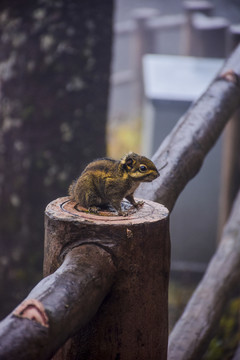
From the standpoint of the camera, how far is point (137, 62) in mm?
9734

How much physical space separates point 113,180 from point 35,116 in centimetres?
201

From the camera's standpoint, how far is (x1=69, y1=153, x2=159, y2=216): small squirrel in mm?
1652

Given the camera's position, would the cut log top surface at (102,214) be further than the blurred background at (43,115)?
No

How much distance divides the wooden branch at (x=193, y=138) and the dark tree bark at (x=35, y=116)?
1.27 meters

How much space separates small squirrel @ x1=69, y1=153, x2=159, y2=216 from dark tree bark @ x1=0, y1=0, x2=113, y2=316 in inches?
74.7

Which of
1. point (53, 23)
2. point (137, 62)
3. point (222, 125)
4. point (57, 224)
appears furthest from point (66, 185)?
point (137, 62)

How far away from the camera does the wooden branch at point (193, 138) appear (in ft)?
6.75

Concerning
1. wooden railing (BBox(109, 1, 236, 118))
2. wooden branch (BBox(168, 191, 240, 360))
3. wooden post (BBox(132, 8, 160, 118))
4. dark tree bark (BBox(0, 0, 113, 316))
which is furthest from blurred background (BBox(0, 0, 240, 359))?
wooden post (BBox(132, 8, 160, 118))

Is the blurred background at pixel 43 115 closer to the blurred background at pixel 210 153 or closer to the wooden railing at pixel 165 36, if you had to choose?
the blurred background at pixel 210 153

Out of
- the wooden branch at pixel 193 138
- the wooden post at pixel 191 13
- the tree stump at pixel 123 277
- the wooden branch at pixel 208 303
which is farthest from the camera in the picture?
the wooden post at pixel 191 13

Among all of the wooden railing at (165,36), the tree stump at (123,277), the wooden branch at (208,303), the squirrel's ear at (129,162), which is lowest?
the wooden branch at (208,303)

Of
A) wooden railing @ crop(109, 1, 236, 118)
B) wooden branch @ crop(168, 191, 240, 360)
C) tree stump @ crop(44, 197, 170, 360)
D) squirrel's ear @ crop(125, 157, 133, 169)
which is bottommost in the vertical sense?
wooden branch @ crop(168, 191, 240, 360)

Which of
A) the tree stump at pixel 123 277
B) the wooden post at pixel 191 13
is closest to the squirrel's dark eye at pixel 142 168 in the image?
the tree stump at pixel 123 277

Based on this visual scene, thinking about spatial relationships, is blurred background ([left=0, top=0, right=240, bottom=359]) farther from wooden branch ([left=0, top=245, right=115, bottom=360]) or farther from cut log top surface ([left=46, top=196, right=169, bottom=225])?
wooden branch ([left=0, top=245, right=115, bottom=360])
